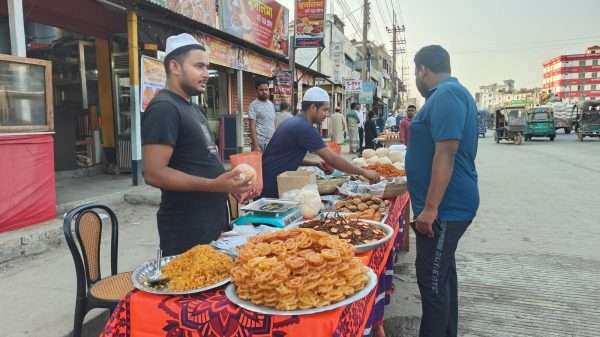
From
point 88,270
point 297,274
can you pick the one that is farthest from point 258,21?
point 297,274

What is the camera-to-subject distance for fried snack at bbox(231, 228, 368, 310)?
4.64 feet

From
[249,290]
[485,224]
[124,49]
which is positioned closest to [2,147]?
[249,290]

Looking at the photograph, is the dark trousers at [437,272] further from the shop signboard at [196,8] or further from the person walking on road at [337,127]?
the person walking on road at [337,127]

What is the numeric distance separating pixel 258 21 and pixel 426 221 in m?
11.4

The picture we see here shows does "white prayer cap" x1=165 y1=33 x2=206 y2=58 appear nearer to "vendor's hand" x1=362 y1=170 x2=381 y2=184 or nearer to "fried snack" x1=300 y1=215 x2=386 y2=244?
Answer: "fried snack" x1=300 y1=215 x2=386 y2=244

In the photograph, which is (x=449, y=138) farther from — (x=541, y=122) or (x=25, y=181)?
(x=541, y=122)

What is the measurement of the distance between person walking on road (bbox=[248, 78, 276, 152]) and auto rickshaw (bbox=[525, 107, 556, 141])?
2596 centimetres

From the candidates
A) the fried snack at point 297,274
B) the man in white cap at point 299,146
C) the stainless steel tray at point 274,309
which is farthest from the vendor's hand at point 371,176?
the stainless steel tray at point 274,309

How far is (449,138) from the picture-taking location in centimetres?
231

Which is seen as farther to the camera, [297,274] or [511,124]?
[511,124]

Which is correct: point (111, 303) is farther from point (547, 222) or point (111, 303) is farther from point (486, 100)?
point (486, 100)

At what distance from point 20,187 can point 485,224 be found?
6.48m

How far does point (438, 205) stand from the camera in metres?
2.43

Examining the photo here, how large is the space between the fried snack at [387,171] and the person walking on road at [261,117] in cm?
367
